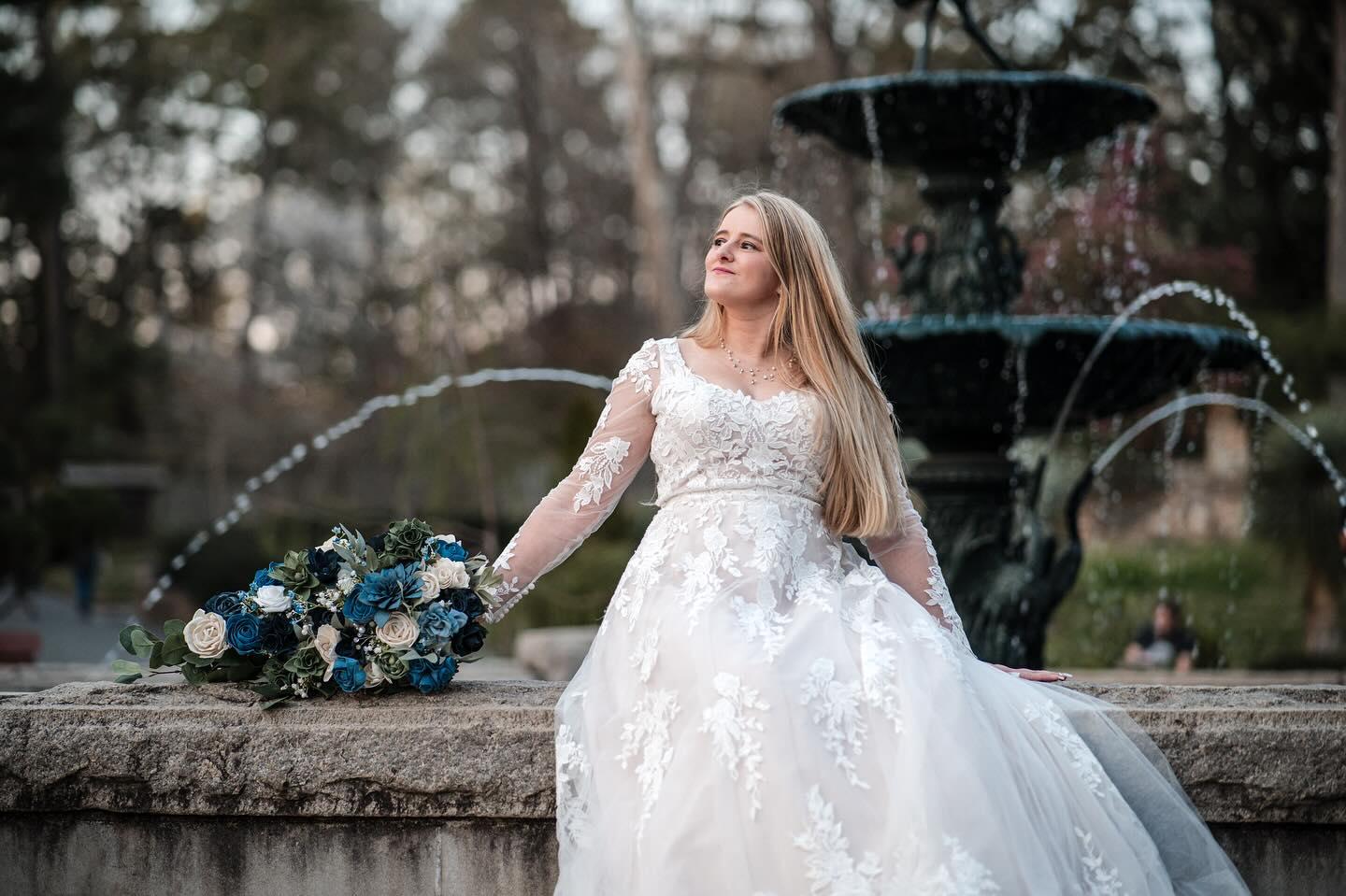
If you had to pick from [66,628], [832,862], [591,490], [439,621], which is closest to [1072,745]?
[832,862]

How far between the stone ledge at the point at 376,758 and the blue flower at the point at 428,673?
0.04 metres

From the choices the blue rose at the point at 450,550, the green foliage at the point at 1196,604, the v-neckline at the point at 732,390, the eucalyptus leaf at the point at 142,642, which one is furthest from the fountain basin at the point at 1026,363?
the green foliage at the point at 1196,604

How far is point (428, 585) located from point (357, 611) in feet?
0.53

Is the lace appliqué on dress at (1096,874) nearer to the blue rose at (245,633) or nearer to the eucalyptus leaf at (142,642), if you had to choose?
the blue rose at (245,633)

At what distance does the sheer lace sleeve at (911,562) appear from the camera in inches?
135

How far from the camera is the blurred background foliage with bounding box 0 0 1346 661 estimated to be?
15438 mm

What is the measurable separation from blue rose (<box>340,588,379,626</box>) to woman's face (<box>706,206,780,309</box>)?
3.68 ft

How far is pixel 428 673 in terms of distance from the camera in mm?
3188

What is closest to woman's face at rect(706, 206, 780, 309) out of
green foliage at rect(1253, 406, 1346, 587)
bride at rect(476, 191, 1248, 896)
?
bride at rect(476, 191, 1248, 896)

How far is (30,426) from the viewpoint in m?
22.0

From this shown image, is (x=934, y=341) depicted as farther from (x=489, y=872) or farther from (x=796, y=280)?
(x=489, y=872)

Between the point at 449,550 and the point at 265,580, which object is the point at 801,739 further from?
the point at 265,580

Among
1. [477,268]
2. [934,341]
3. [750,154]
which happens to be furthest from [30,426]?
[934,341]

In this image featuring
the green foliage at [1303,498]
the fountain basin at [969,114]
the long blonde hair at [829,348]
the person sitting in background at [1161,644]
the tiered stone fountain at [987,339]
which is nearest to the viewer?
the long blonde hair at [829,348]
